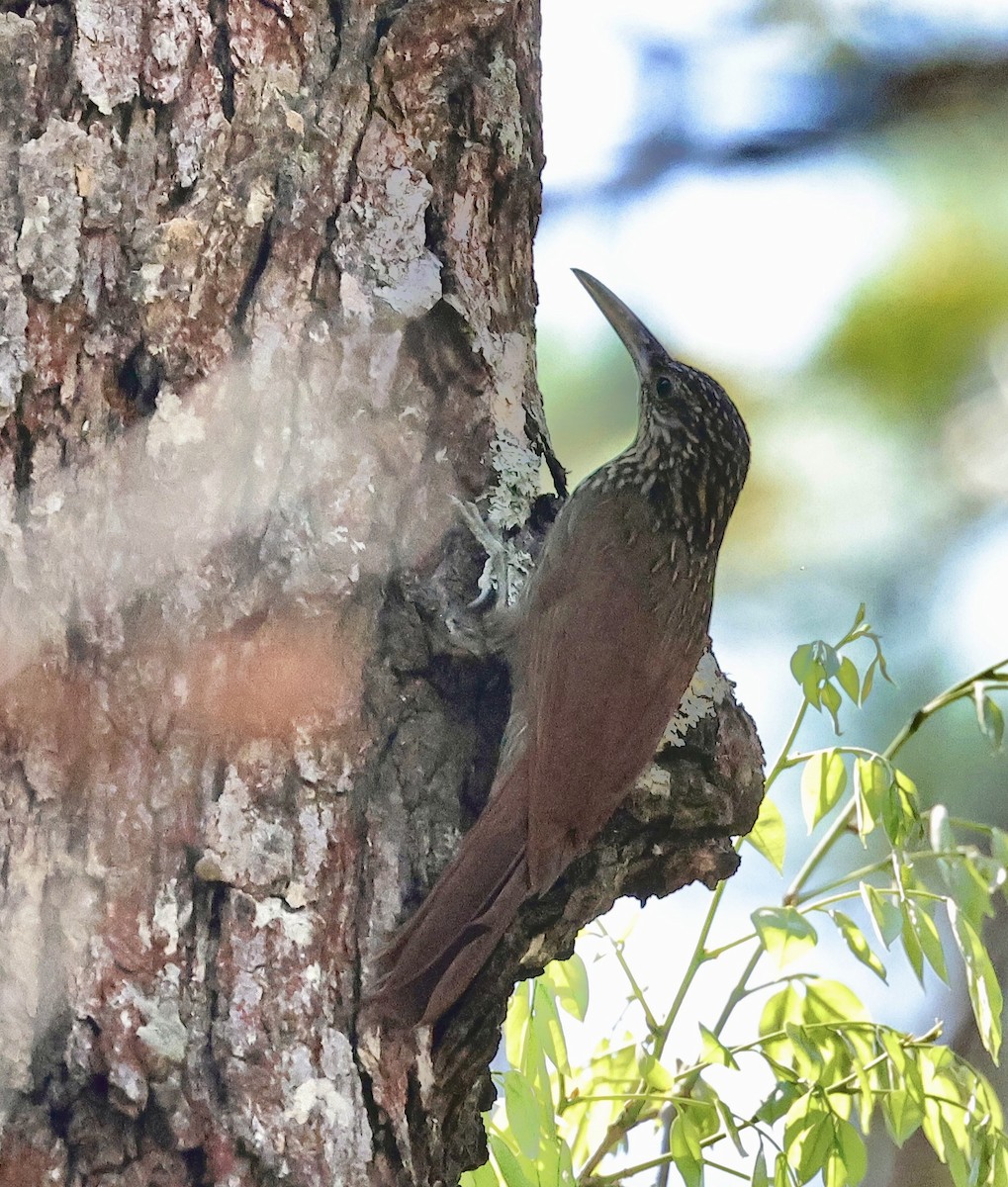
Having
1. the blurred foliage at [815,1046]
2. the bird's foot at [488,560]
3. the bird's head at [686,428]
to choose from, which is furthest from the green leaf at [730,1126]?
the bird's head at [686,428]

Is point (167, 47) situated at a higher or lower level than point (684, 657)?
higher

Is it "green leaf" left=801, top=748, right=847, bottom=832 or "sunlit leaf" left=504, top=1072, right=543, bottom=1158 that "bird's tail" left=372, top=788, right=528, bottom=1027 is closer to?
"sunlit leaf" left=504, top=1072, right=543, bottom=1158

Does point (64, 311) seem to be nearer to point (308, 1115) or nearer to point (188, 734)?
point (188, 734)

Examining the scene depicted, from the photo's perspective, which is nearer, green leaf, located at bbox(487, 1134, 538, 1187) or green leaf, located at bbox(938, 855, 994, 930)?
green leaf, located at bbox(487, 1134, 538, 1187)

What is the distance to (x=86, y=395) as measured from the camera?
5.66 ft

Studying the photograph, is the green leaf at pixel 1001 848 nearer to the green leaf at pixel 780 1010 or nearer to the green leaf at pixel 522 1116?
the green leaf at pixel 780 1010

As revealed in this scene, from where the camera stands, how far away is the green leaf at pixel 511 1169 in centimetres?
186

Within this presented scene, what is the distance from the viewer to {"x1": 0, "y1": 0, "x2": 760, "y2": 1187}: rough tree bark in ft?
5.36

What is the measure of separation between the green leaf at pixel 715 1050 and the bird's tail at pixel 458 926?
33 centimetres

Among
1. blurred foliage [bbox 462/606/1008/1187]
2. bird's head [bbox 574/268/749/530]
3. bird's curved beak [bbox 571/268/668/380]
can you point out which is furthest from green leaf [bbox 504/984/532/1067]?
bird's curved beak [bbox 571/268/668/380]

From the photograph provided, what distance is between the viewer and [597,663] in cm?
234

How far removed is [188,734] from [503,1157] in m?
0.72

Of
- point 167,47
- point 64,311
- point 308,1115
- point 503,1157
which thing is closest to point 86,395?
point 64,311

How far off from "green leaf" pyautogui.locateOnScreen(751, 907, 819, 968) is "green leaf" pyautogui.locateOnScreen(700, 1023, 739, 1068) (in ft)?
0.57
